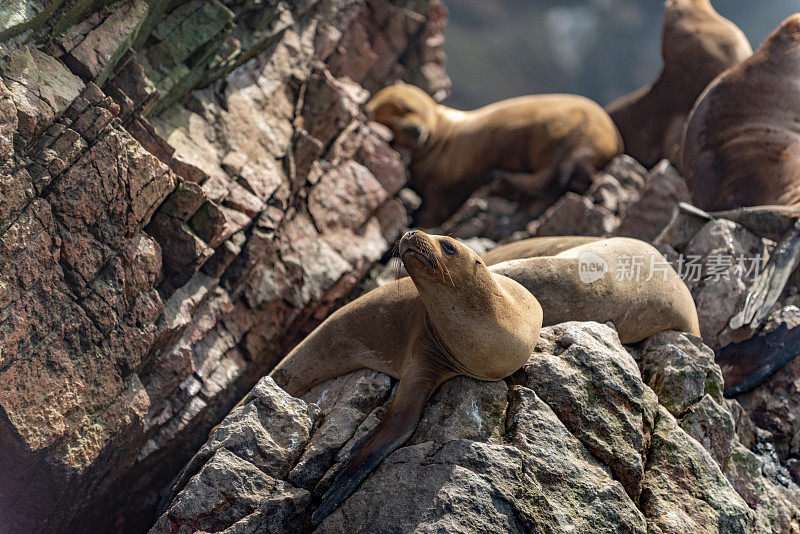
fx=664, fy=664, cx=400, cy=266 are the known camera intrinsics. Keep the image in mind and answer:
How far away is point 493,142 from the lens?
1011cm

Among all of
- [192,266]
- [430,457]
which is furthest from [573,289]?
[192,266]

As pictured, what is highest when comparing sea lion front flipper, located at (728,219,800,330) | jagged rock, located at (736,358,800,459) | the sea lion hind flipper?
sea lion front flipper, located at (728,219,800,330)

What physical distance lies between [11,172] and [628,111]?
9.61 meters

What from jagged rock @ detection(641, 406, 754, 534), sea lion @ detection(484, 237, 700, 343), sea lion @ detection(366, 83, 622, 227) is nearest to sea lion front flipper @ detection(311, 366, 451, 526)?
sea lion @ detection(484, 237, 700, 343)

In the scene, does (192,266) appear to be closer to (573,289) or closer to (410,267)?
(410,267)

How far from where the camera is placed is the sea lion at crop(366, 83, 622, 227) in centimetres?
948

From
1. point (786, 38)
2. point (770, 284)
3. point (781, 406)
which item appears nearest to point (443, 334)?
point (781, 406)

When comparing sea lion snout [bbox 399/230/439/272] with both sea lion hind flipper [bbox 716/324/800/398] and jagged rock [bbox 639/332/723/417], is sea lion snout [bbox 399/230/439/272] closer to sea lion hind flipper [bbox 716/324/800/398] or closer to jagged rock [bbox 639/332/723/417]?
jagged rock [bbox 639/332/723/417]

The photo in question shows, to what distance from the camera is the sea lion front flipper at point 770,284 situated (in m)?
5.74

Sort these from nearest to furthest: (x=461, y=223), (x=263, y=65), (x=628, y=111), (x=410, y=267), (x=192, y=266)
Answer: (x=410, y=267)
(x=192, y=266)
(x=263, y=65)
(x=461, y=223)
(x=628, y=111)

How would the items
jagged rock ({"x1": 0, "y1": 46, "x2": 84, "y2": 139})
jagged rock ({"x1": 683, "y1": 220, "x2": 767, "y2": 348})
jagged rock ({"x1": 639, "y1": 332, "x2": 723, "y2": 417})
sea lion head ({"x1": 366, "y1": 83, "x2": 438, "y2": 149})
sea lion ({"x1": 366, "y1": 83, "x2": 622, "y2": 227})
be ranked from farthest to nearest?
sea lion head ({"x1": 366, "y1": 83, "x2": 438, "y2": 149})
sea lion ({"x1": 366, "y1": 83, "x2": 622, "y2": 227})
jagged rock ({"x1": 683, "y1": 220, "x2": 767, "y2": 348})
jagged rock ({"x1": 639, "y1": 332, "x2": 723, "y2": 417})
jagged rock ({"x1": 0, "y1": 46, "x2": 84, "y2": 139})

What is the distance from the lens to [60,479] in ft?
15.1

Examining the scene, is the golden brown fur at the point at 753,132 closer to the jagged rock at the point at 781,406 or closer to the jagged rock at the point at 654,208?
the jagged rock at the point at 654,208

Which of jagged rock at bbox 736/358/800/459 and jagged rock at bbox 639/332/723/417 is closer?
jagged rock at bbox 639/332/723/417
